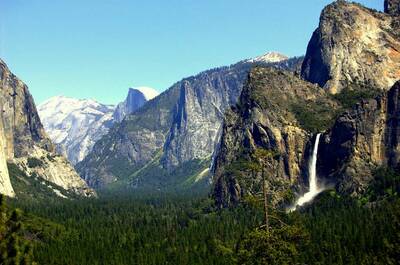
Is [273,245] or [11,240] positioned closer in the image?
[11,240]

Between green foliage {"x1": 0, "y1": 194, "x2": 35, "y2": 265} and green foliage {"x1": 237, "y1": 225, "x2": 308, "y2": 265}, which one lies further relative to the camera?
green foliage {"x1": 237, "y1": 225, "x2": 308, "y2": 265}

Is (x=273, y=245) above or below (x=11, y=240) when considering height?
below

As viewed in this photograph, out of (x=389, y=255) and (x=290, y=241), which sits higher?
(x=290, y=241)

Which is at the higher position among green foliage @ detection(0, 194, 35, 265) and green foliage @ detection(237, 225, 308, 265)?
green foliage @ detection(0, 194, 35, 265)

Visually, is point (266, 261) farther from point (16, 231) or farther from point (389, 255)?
point (389, 255)

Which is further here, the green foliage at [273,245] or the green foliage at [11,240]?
the green foliage at [273,245]

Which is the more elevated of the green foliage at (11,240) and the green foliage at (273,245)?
the green foliage at (11,240)

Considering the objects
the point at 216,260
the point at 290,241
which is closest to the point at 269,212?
the point at 290,241

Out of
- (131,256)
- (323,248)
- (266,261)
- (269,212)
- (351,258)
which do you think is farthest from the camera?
(131,256)
